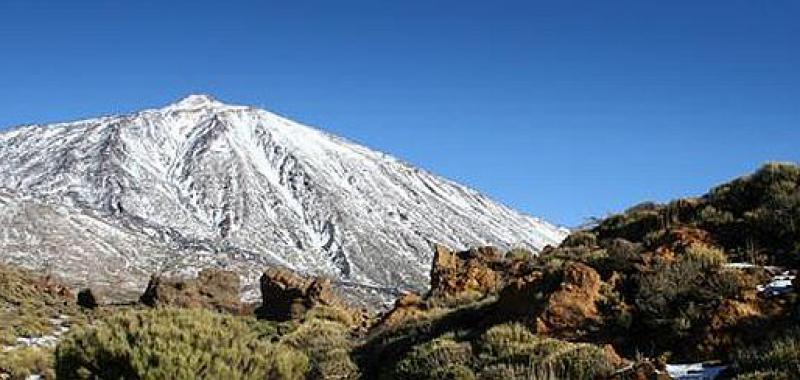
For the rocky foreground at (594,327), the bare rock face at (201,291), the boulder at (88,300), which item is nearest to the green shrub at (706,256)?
the rocky foreground at (594,327)

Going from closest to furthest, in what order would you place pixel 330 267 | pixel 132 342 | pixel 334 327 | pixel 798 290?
pixel 798 290 → pixel 132 342 → pixel 334 327 → pixel 330 267

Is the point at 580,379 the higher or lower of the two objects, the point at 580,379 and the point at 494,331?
the lower

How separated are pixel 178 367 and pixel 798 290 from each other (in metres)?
7.81

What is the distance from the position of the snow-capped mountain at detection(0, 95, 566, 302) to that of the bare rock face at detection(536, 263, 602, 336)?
7439 cm

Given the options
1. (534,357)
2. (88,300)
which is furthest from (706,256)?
(88,300)

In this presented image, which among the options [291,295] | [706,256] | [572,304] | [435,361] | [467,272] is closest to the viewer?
[435,361]

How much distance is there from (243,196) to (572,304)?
13341cm

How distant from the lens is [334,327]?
2403cm

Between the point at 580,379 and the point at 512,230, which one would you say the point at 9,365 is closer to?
the point at 580,379

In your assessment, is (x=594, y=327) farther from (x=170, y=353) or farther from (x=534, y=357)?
(x=170, y=353)

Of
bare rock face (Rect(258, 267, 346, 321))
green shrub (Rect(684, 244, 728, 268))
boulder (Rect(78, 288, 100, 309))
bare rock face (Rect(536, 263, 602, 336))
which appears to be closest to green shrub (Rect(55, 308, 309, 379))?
bare rock face (Rect(536, 263, 602, 336))

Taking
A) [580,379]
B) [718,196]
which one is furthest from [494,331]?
[718,196]

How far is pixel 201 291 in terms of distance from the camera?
43438 mm

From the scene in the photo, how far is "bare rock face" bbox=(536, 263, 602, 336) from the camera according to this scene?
14266mm
